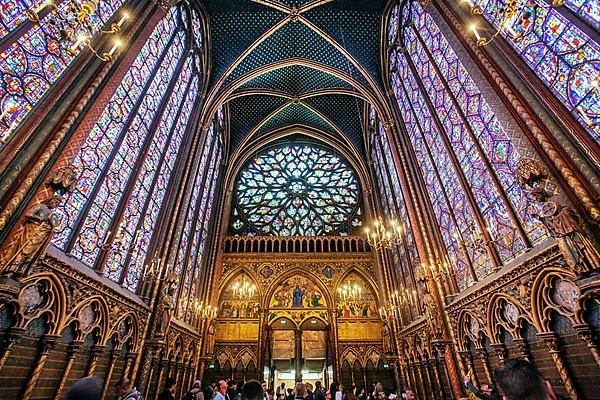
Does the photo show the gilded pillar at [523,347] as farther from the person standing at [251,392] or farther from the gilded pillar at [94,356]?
the gilded pillar at [94,356]

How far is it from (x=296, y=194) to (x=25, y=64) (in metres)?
16.3

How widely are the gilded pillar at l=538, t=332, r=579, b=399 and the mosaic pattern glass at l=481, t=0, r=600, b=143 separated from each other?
3.85 meters

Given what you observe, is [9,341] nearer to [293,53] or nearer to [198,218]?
[198,218]

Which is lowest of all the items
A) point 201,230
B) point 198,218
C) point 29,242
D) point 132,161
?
point 29,242

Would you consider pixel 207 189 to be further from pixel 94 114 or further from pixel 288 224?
pixel 94 114

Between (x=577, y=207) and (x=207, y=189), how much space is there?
626 inches

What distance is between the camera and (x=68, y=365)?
21.0 feet

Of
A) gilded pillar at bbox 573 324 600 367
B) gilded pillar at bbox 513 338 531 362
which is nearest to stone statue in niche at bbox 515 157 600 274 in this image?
gilded pillar at bbox 573 324 600 367

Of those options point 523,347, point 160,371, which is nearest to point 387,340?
point 523,347

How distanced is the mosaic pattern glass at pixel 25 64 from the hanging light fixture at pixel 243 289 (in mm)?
13581

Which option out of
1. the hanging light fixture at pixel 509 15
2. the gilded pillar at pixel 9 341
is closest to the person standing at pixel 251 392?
the hanging light fixture at pixel 509 15

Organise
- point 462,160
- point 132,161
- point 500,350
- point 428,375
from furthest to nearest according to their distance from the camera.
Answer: point 428,375 < point 132,161 < point 462,160 < point 500,350

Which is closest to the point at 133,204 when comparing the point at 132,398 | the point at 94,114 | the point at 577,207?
the point at 94,114

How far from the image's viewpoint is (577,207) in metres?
4.93
